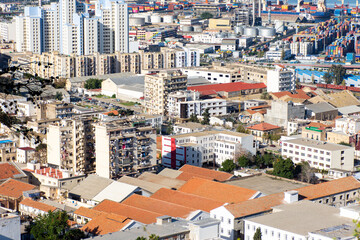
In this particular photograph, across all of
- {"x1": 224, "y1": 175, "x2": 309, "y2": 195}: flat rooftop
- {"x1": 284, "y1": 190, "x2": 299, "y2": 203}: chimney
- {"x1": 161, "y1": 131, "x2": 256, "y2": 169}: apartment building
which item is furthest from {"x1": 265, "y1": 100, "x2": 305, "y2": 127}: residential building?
{"x1": 284, "y1": 190, "x2": 299, "y2": 203}: chimney

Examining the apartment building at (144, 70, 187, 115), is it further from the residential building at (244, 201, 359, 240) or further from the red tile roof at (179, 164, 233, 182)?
the residential building at (244, 201, 359, 240)

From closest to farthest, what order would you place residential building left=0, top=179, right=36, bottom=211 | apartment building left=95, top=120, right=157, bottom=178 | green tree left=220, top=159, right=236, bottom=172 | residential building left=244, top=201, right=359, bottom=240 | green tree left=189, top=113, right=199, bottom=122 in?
residential building left=244, top=201, right=359, bottom=240 < residential building left=0, top=179, right=36, bottom=211 < apartment building left=95, top=120, right=157, bottom=178 < green tree left=220, top=159, right=236, bottom=172 < green tree left=189, top=113, right=199, bottom=122

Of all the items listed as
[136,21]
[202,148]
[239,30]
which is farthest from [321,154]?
[136,21]

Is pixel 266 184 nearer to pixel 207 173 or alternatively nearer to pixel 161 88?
pixel 207 173

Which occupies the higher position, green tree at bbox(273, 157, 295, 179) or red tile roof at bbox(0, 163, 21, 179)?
red tile roof at bbox(0, 163, 21, 179)

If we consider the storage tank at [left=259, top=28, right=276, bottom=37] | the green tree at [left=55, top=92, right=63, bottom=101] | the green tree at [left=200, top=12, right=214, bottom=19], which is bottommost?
the green tree at [left=55, top=92, right=63, bottom=101]

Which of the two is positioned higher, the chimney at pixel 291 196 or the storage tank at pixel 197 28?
the storage tank at pixel 197 28

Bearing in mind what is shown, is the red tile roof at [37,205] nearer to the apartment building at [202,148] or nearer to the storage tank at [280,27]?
the apartment building at [202,148]

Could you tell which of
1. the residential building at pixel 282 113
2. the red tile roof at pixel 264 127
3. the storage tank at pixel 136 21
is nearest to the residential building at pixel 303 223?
the red tile roof at pixel 264 127
